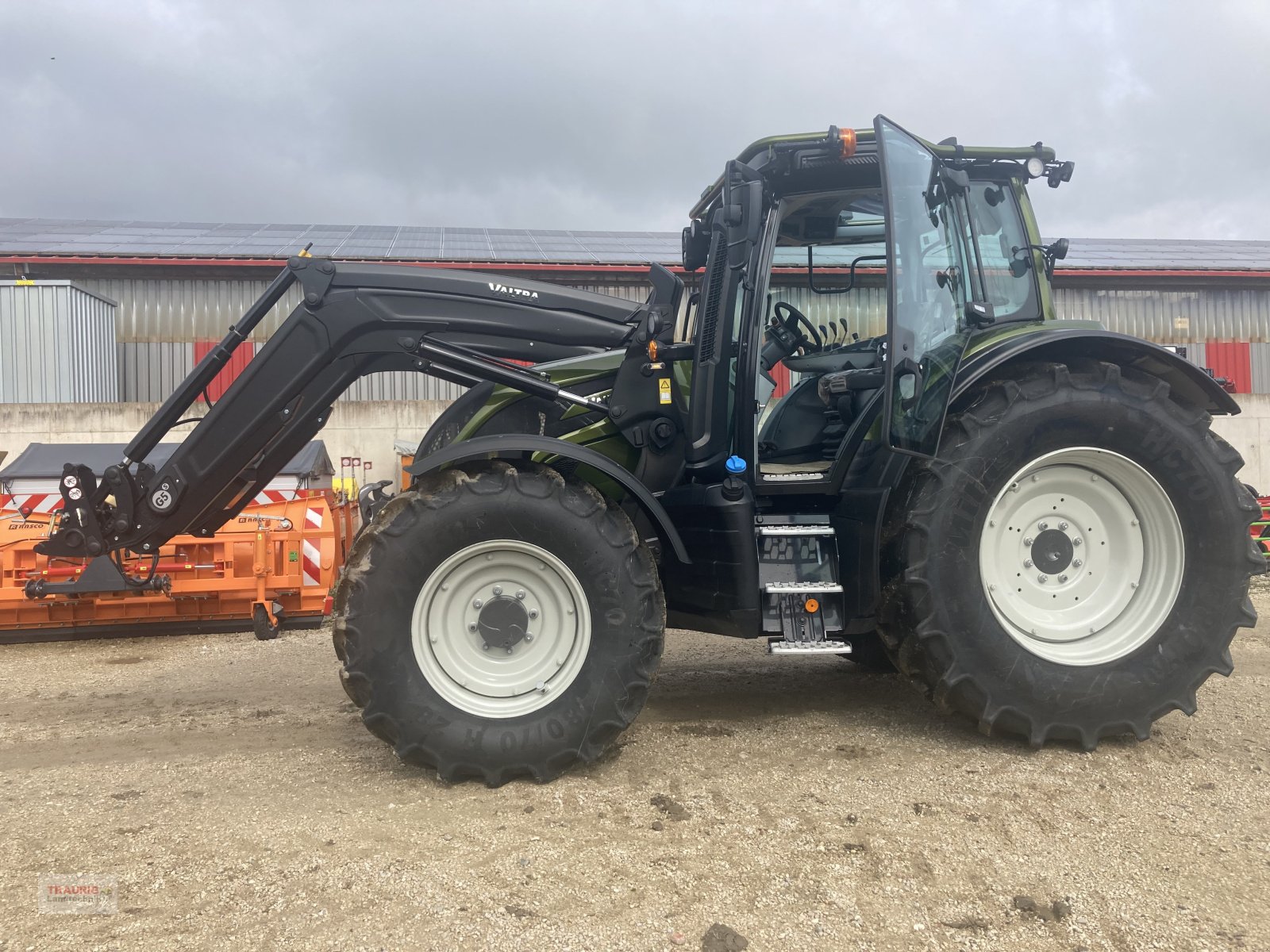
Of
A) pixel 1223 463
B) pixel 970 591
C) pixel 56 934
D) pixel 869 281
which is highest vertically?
pixel 869 281

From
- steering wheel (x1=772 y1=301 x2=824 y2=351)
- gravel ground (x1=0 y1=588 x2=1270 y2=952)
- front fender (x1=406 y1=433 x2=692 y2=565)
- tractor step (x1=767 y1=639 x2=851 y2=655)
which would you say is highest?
steering wheel (x1=772 y1=301 x2=824 y2=351)

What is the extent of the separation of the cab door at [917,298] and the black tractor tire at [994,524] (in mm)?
154

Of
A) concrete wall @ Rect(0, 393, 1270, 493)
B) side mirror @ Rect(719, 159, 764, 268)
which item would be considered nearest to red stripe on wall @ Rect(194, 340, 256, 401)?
concrete wall @ Rect(0, 393, 1270, 493)

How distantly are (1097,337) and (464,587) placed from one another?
9.14 feet

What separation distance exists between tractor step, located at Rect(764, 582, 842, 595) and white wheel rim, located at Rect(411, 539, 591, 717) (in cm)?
78

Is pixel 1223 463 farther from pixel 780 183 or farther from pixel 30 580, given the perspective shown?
pixel 30 580

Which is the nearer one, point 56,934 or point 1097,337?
point 56,934

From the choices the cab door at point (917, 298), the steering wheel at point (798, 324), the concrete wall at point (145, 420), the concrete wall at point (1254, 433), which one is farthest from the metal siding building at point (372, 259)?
the cab door at point (917, 298)

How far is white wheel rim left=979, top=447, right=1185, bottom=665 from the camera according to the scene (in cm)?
364

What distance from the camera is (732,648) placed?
5895 mm

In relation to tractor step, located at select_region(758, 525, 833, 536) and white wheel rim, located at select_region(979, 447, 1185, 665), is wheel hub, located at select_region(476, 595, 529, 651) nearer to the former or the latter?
tractor step, located at select_region(758, 525, 833, 536)

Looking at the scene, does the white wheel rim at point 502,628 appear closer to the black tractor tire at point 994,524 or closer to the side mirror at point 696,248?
the black tractor tire at point 994,524

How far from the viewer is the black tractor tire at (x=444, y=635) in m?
3.24

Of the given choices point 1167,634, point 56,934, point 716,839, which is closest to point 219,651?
point 56,934
